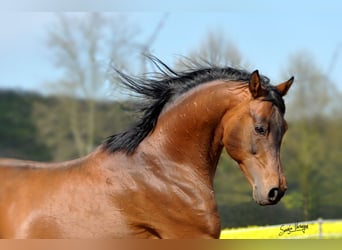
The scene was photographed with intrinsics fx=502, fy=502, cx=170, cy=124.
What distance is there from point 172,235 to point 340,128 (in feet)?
6.63

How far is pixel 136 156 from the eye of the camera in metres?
1.95

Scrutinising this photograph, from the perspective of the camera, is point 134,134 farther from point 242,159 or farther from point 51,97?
point 51,97

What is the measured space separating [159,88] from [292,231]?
1.08 meters

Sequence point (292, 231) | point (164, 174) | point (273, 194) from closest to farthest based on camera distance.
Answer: point (273, 194) < point (164, 174) < point (292, 231)

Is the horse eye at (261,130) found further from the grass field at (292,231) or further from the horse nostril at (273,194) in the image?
the grass field at (292,231)

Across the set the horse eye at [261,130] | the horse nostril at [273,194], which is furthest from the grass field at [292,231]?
the horse eye at [261,130]

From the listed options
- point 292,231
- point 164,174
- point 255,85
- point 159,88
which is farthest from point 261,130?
point 292,231

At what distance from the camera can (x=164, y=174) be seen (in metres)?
1.91

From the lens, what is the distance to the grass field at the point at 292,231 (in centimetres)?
255

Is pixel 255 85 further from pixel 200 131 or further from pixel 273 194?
pixel 273 194

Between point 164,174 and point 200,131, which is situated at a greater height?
point 200,131

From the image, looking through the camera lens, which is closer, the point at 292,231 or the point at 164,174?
the point at 164,174

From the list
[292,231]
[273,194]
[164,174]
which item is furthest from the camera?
[292,231]

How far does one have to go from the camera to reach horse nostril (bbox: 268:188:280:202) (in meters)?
1.80
